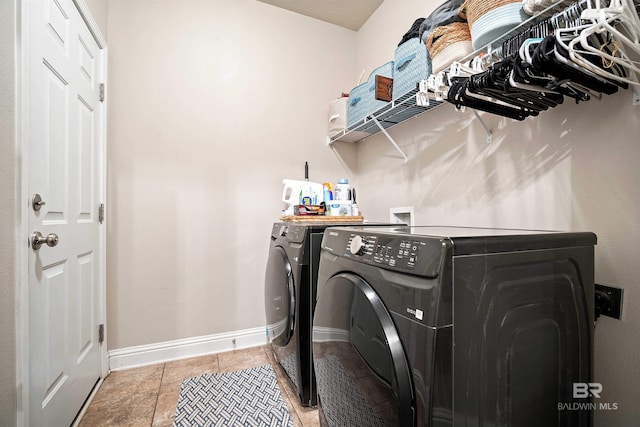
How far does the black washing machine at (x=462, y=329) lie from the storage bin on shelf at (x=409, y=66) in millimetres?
1063

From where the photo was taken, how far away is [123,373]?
188 cm

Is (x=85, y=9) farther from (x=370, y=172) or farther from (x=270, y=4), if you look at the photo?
(x=370, y=172)

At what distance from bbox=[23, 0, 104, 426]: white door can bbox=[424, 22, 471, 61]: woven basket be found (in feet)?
5.51

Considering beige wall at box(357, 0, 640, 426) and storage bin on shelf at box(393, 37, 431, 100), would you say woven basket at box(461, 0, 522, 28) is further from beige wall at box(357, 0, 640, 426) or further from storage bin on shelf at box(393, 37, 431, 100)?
beige wall at box(357, 0, 640, 426)

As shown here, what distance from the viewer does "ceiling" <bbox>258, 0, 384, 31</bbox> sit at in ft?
7.82

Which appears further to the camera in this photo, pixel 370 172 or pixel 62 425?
pixel 370 172

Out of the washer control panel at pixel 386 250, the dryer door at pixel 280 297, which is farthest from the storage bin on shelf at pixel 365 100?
the washer control panel at pixel 386 250

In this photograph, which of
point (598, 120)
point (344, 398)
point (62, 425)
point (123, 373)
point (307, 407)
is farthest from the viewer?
point (123, 373)

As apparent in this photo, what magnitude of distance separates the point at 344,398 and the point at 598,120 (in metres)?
1.36

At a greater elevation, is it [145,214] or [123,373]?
[145,214]

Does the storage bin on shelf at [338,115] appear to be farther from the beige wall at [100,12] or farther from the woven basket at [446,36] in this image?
the beige wall at [100,12]

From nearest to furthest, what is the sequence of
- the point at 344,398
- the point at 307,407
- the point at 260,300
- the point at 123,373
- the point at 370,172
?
the point at 344,398 → the point at 307,407 → the point at 123,373 → the point at 260,300 → the point at 370,172

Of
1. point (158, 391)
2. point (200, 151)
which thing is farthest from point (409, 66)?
point (158, 391)

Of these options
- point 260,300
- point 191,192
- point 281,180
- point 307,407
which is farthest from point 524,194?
point 191,192
